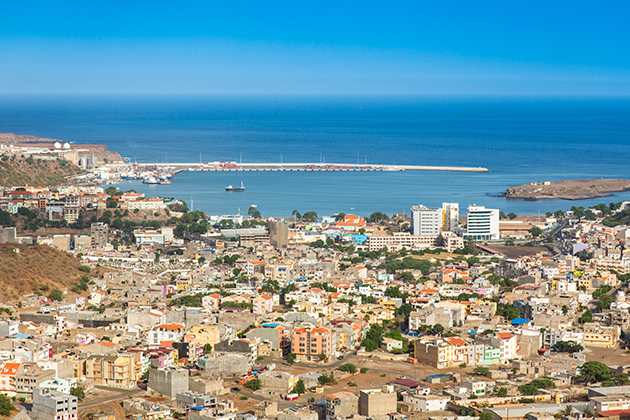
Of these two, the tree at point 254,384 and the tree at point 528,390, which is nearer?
the tree at point 528,390

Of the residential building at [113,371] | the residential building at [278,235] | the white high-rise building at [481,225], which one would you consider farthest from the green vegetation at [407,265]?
the residential building at [113,371]

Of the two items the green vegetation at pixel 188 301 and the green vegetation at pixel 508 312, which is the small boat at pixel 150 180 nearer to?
the green vegetation at pixel 188 301

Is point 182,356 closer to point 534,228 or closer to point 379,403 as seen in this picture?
point 379,403

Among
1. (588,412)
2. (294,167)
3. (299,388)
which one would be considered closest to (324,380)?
(299,388)

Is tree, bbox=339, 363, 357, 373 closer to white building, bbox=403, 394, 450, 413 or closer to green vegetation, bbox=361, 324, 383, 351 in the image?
green vegetation, bbox=361, 324, 383, 351

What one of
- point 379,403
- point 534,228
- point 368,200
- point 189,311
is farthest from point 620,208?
point 379,403

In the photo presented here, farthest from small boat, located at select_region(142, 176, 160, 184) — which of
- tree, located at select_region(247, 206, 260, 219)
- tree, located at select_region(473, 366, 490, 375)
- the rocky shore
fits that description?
tree, located at select_region(473, 366, 490, 375)
